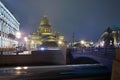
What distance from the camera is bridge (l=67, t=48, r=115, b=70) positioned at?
31369 mm

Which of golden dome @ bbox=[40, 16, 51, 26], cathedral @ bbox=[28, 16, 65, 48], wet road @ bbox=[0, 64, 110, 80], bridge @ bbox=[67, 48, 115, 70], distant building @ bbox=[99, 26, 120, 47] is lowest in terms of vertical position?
wet road @ bbox=[0, 64, 110, 80]

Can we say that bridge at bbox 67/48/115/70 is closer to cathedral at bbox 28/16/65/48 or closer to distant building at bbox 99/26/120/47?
distant building at bbox 99/26/120/47

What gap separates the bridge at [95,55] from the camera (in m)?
31.4

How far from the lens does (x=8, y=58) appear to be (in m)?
50.4

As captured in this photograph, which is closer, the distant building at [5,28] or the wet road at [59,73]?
the wet road at [59,73]

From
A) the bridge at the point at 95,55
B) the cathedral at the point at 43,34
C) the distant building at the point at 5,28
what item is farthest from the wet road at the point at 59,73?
the cathedral at the point at 43,34

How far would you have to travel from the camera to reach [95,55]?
3744 centimetres

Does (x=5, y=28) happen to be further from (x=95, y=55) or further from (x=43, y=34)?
(x=43, y=34)

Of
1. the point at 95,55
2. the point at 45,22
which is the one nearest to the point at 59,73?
the point at 95,55

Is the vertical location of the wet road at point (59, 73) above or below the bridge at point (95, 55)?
below

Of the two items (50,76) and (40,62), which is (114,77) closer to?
(50,76)

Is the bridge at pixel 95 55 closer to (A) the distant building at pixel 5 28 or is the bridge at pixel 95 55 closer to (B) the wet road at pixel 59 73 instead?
(B) the wet road at pixel 59 73

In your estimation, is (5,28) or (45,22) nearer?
(5,28)

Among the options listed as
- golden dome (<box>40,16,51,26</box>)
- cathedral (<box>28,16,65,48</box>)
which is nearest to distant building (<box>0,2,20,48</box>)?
cathedral (<box>28,16,65,48</box>)
